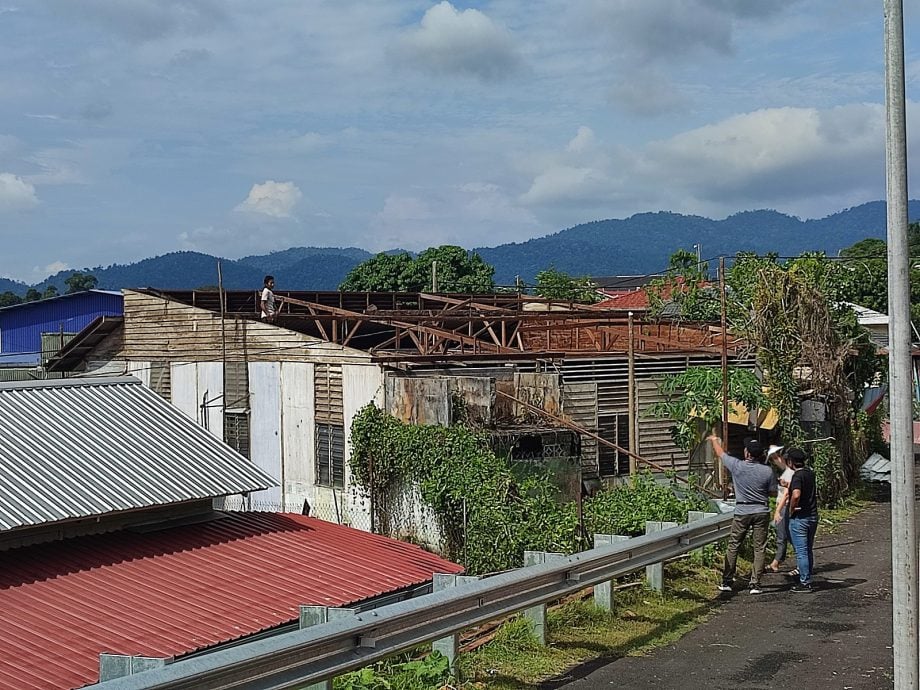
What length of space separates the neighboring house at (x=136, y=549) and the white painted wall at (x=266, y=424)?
7.83 metres

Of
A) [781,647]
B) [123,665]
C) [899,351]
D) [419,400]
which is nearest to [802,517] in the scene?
[781,647]

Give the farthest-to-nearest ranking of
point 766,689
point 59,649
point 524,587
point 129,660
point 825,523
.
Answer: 1. point 825,523
2. point 59,649
3. point 524,587
4. point 766,689
5. point 129,660

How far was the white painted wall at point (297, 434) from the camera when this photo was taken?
23.5 meters

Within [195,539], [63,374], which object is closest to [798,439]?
[195,539]

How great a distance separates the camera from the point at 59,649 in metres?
10.3

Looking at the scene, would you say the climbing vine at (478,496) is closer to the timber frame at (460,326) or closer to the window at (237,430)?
the timber frame at (460,326)

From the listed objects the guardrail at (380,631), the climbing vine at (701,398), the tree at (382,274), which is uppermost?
the tree at (382,274)

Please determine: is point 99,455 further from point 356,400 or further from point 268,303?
point 268,303

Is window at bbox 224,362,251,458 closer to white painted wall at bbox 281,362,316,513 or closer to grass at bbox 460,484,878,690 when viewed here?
white painted wall at bbox 281,362,316,513

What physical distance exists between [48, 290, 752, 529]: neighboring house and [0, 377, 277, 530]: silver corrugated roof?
18.8 ft

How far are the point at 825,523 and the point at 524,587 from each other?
10033 mm

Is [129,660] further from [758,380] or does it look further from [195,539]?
[758,380]

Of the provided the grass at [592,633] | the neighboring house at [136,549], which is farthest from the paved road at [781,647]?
the neighboring house at [136,549]

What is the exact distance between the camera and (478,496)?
18.3 m
